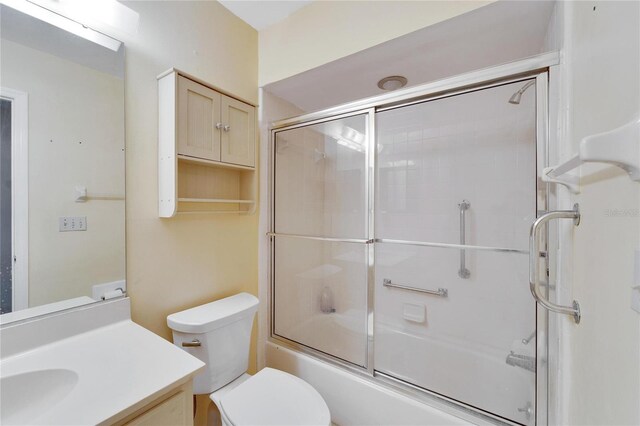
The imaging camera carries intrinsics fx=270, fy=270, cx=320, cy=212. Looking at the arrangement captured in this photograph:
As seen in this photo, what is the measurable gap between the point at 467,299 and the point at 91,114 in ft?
7.59

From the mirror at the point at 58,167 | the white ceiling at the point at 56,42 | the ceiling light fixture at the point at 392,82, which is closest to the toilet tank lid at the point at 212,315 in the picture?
the mirror at the point at 58,167

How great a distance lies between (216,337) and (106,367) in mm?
525

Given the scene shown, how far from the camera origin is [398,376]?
153 cm

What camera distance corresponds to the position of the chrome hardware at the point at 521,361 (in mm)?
1320

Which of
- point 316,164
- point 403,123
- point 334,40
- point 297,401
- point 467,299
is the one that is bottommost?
point 297,401

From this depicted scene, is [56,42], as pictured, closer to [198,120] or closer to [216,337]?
[198,120]

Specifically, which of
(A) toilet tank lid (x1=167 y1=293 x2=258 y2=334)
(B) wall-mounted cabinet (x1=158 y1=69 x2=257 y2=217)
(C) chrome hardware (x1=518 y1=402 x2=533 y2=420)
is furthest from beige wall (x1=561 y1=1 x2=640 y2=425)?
(B) wall-mounted cabinet (x1=158 y1=69 x2=257 y2=217)

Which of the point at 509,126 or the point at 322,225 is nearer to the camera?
the point at 509,126

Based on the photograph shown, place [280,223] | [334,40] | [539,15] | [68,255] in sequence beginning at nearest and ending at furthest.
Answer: [68,255]
[539,15]
[334,40]
[280,223]

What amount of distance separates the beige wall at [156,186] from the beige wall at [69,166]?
0.22 ft

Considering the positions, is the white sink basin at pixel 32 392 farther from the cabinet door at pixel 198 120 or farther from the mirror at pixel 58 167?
the cabinet door at pixel 198 120

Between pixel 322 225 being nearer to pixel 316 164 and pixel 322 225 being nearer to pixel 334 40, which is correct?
pixel 316 164

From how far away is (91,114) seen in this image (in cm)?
111

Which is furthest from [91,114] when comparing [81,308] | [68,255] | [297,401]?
[297,401]
